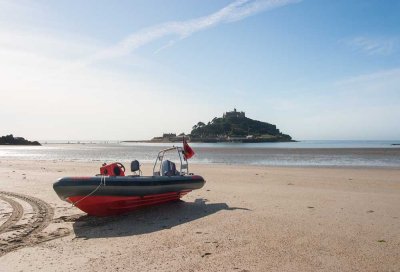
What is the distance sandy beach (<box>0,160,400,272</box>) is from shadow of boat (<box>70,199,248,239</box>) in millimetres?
25

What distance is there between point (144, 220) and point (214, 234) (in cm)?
236

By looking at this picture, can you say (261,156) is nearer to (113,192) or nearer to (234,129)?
(113,192)

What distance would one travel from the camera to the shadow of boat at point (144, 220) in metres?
8.19

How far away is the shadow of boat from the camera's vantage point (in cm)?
819

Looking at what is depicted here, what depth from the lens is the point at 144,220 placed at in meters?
9.32

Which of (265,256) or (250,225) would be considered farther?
(250,225)

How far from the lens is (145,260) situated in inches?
244

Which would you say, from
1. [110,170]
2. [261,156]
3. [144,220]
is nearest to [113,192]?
[110,170]

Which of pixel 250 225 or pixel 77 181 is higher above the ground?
pixel 77 181

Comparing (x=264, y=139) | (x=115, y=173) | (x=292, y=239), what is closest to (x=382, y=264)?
(x=292, y=239)

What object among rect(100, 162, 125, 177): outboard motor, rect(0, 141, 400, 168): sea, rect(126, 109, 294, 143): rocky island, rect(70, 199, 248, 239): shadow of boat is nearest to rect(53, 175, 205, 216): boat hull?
rect(70, 199, 248, 239): shadow of boat

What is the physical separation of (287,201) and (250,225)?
11.4ft

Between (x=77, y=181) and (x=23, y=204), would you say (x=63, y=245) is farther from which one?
(x=23, y=204)

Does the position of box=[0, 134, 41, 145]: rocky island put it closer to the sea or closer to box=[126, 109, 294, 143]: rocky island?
the sea
